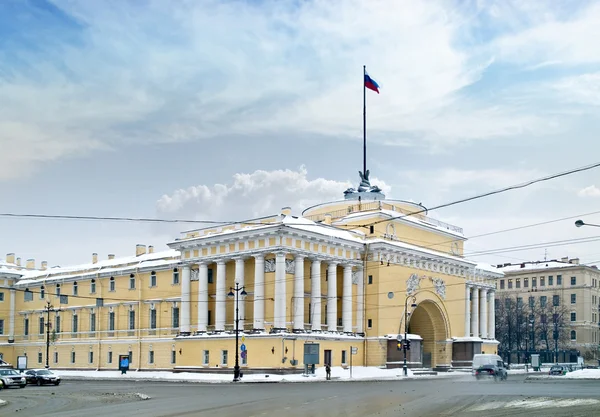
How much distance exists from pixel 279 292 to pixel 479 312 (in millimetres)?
34798

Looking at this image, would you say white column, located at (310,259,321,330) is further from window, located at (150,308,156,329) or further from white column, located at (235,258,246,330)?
window, located at (150,308,156,329)

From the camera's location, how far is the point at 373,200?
81062mm

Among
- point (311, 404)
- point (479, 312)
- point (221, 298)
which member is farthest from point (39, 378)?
point (479, 312)

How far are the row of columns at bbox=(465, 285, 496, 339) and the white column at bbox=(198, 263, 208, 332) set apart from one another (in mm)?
29502

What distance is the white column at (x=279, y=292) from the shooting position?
63562 millimetres

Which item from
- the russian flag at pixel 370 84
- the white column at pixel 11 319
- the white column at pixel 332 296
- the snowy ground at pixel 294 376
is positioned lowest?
the snowy ground at pixel 294 376

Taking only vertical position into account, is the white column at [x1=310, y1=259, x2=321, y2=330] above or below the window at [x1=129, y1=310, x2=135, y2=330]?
above

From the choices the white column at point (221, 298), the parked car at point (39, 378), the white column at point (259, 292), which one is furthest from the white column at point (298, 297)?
the parked car at point (39, 378)

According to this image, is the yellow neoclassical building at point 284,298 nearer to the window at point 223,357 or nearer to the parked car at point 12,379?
the window at point 223,357

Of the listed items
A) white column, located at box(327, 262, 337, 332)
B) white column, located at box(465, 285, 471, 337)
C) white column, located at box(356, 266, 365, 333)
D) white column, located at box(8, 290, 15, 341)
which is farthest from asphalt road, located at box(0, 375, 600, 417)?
white column, located at box(8, 290, 15, 341)

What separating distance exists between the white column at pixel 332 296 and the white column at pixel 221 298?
8979 mm

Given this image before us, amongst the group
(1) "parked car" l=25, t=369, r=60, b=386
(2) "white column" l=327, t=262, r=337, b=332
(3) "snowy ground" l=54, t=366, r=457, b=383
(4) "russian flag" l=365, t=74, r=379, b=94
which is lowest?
(3) "snowy ground" l=54, t=366, r=457, b=383

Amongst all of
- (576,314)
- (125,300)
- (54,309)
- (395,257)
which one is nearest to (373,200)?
(395,257)

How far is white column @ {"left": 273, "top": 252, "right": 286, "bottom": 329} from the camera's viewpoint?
63562mm
